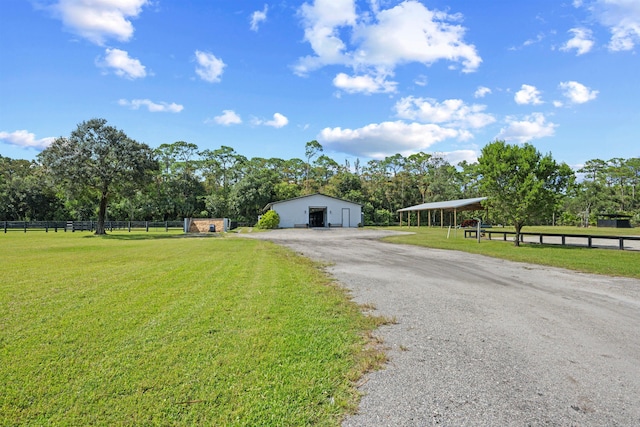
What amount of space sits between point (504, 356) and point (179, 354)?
3.31 metres

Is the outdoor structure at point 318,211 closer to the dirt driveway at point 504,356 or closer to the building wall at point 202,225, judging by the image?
the building wall at point 202,225

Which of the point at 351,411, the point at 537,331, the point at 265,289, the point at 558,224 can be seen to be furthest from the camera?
the point at 558,224

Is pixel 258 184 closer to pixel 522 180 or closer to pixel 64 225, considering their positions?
pixel 64 225

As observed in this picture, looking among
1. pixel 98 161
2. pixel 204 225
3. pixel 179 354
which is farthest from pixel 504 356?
pixel 204 225

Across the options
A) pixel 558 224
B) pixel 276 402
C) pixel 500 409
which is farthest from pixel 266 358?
pixel 558 224

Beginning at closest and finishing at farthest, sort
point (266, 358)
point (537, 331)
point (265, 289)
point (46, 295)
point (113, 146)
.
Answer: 1. point (266, 358)
2. point (537, 331)
3. point (46, 295)
4. point (265, 289)
5. point (113, 146)

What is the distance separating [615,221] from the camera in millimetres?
36188

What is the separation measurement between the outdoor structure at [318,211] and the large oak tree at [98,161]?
46.3 feet

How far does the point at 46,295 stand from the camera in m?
5.65

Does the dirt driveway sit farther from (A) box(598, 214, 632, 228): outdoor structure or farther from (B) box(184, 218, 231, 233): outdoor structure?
(A) box(598, 214, 632, 228): outdoor structure

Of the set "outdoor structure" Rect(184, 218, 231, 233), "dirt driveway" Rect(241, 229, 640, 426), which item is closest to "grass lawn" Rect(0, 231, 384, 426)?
"dirt driveway" Rect(241, 229, 640, 426)

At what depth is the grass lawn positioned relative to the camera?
2.54m

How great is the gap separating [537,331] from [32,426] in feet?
16.7

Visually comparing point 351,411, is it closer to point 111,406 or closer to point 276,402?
point 276,402
